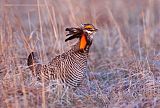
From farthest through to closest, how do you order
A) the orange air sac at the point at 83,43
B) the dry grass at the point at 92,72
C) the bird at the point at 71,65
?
1. the orange air sac at the point at 83,43
2. the bird at the point at 71,65
3. the dry grass at the point at 92,72

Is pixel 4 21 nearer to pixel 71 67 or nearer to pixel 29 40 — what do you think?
pixel 29 40

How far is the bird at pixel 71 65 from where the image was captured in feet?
17.7

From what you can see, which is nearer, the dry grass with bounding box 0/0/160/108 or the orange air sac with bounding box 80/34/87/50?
the dry grass with bounding box 0/0/160/108

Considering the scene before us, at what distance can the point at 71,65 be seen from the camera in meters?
5.42

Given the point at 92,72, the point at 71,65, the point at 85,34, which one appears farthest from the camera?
the point at 92,72

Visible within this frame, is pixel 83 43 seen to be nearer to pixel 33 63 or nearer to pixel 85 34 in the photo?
pixel 85 34

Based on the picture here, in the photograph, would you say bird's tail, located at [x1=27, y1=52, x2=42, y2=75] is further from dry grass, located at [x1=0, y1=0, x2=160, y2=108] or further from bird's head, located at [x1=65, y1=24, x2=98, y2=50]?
bird's head, located at [x1=65, y1=24, x2=98, y2=50]

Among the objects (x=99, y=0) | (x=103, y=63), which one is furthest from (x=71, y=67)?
(x=99, y=0)

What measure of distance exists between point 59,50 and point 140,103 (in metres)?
2.07

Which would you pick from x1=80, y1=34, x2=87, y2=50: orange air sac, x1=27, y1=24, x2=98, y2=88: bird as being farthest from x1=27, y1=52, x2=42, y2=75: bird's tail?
x1=80, y1=34, x2=87, y2=50: orange air sac

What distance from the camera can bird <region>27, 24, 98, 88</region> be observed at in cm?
538

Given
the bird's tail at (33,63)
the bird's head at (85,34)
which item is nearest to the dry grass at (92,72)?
the bird's tail at (33,63)

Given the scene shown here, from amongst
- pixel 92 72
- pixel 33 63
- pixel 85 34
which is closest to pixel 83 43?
pixel 85 34

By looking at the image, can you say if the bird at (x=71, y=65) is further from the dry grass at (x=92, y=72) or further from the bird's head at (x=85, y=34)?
the dry grass at (x=92, y=72)
